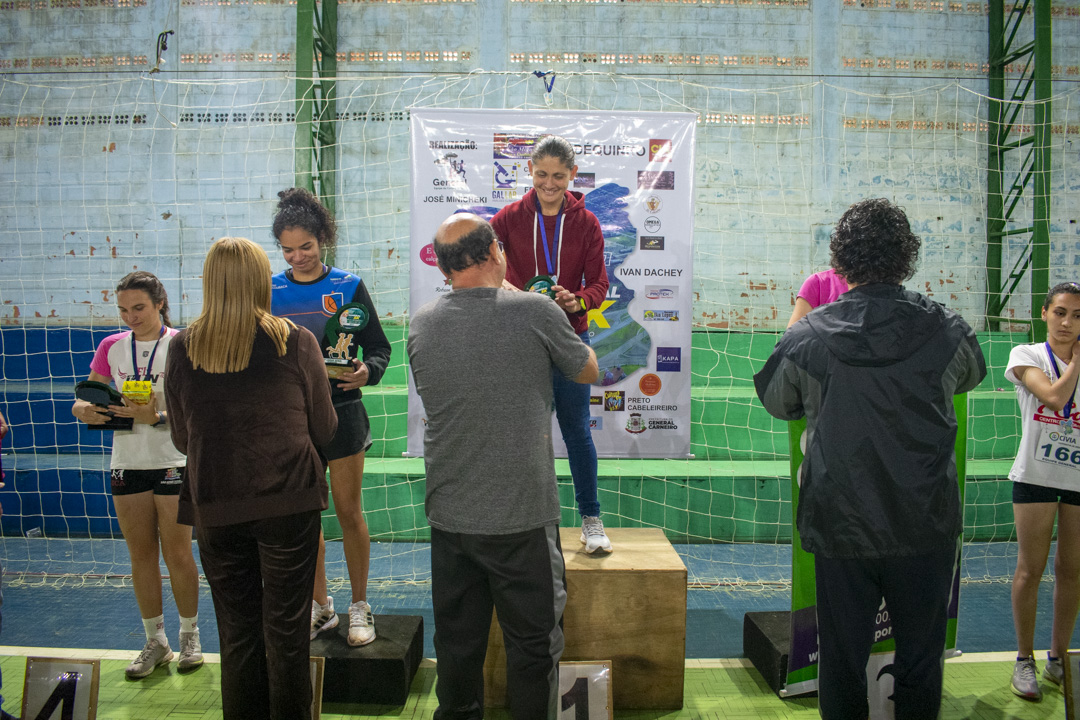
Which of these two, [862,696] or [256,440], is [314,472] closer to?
[256,440]

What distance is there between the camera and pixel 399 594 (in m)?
3.37

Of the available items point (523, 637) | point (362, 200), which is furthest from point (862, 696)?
point (362, 200)

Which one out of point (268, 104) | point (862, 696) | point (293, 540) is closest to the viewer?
point (862, 696)

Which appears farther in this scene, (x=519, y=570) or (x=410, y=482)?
(x=410, y=482)

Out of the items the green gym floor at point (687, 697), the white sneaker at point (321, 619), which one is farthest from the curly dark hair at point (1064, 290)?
the white sneaker at point (321, 619)

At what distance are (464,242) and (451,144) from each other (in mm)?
2216

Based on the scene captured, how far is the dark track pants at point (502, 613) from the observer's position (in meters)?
1.58

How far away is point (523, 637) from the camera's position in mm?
1593

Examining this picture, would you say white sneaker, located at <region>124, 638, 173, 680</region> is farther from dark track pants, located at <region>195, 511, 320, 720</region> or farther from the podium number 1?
the podium number 1

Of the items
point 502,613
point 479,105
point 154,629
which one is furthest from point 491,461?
point 479,105

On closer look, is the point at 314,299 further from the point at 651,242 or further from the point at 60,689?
the point at 651,242

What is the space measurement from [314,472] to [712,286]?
550 cm

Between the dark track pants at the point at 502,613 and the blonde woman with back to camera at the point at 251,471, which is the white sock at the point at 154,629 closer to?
the blonde woman with back to camera at the point at 251,471

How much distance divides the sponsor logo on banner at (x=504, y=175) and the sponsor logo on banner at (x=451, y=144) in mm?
178
